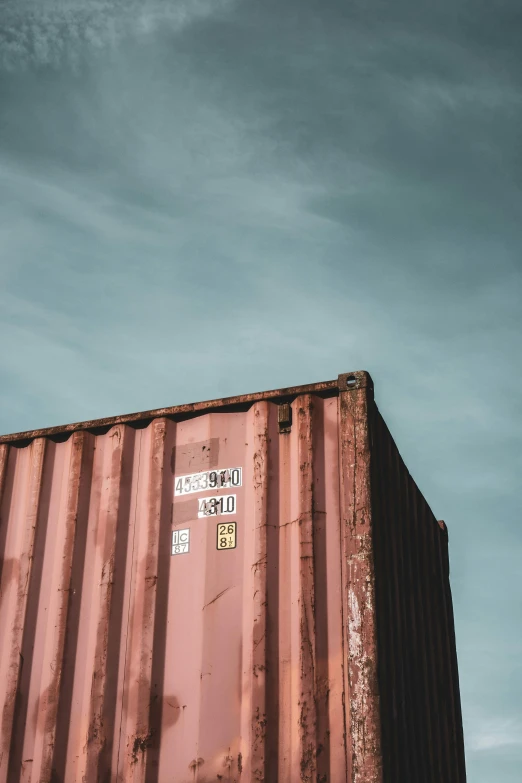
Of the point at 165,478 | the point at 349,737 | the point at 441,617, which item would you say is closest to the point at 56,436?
the point at 165,478

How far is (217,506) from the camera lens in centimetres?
502

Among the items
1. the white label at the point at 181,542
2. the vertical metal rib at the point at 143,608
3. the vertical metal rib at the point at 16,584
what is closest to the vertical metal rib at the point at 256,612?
the white label at the point at 181,542

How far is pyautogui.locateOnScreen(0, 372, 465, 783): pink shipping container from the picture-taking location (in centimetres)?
440

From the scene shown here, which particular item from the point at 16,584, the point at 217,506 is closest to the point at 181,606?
the point at 217,506

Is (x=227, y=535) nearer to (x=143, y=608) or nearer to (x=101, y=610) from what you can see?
(x=143, y=608)

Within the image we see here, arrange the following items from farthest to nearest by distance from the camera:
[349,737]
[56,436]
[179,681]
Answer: [56,436] < [179,681] < [349,737]

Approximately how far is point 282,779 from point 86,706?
1.22 meters

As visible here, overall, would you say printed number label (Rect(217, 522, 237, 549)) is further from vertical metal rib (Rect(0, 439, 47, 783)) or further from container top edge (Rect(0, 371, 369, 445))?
vertical metal rib (Rect(0, 439, 47, 783))

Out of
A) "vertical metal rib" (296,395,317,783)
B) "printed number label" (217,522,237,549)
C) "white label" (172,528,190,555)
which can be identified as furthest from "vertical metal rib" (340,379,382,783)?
"white label" (172,528,190,555)

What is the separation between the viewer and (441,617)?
6.54 m

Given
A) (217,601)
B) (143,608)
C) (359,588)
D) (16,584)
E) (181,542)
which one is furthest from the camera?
(16,584)

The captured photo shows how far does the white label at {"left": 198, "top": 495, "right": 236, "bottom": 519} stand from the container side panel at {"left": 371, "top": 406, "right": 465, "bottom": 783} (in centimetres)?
85

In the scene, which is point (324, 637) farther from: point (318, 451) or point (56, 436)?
point (56, 436)

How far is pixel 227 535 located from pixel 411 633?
55.3 inches
